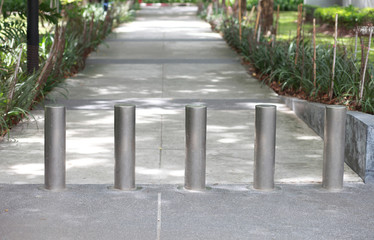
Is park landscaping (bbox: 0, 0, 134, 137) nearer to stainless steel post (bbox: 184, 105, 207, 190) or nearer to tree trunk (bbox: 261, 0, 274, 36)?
stainless steel post (bbox: 184, 105, 207, 190)

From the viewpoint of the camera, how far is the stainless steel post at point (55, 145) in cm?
599

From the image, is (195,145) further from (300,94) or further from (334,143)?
(300,94)

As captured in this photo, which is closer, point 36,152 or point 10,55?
point 36,152

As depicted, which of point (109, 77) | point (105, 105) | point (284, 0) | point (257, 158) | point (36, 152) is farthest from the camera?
point (284, 0)

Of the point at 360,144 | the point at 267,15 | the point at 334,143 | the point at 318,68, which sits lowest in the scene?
the point at 360,144

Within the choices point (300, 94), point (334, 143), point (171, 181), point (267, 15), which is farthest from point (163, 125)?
point (267, 15)

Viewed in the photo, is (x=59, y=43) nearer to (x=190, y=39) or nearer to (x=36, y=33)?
(x=36, y=33)

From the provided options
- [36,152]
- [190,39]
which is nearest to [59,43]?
[36,152]

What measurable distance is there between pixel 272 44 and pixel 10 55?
5283mm

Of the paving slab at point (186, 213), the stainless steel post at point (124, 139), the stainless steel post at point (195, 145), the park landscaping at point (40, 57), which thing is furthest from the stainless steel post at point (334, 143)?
the park landscaping at point (40, 57)

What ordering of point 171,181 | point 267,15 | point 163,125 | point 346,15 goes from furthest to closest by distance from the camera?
point 267,15 → point 346,15 → point 163,125 → point 171,181

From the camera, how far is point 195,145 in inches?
240

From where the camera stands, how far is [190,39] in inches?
839

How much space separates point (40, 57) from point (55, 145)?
6054mm
